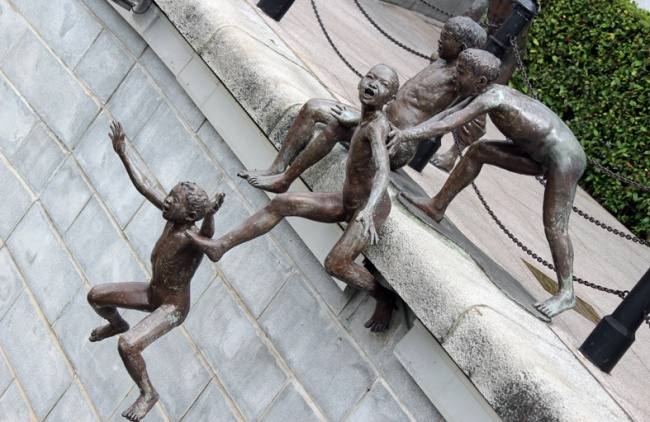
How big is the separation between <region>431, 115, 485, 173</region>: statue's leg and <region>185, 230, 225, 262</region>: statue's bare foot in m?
3.07

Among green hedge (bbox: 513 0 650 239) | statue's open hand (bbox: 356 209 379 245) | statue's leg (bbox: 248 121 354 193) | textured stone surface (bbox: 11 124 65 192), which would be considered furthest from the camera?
green hedge (bbox: 513 0 650 239)

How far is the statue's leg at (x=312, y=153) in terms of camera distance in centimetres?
500

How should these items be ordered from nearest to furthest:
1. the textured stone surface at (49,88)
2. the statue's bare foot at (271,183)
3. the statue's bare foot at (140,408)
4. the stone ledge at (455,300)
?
1. the stone ledge at (455,300)
2. the statue's bare foot at (140,408)
3. the statue's bare foot at (271,183)
4. the textured stone surface at (49,88)

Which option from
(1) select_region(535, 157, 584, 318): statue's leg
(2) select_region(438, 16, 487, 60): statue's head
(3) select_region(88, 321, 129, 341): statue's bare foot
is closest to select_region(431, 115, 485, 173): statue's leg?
(2) select_region(438, 16, 487, 60): statue's head

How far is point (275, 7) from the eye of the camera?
8.14 metres

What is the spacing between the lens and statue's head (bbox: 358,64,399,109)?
446 centimetres

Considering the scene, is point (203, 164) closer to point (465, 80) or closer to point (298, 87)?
point (298, 87)

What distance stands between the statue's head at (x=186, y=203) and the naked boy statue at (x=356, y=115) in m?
0.69

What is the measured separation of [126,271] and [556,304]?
2555 millimetres

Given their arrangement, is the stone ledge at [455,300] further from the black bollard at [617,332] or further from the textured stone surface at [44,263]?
the textured stone surface at [44,263]

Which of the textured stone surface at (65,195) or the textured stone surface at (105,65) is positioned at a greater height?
the textured stone surface at (105,65)

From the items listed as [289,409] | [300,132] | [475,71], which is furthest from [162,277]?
[475,71]

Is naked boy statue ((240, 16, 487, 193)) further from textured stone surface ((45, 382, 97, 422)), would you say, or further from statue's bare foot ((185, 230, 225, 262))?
textured stone surface ((45, 382, 97, 422))

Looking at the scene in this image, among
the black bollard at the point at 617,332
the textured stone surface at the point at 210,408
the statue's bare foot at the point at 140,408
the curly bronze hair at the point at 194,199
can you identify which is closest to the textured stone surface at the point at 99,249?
the textured stone surface at the point at 210,408
